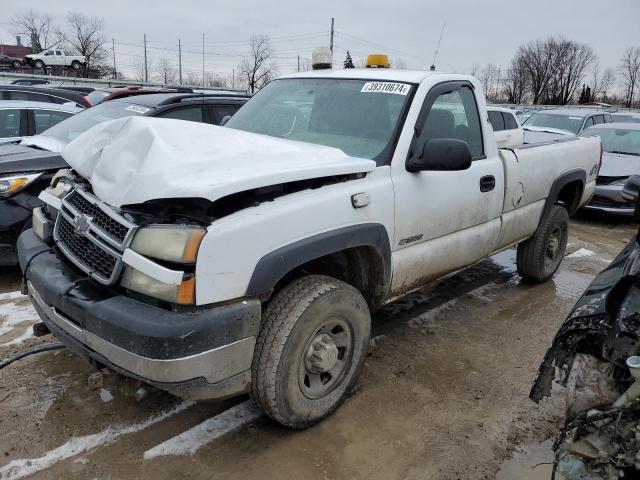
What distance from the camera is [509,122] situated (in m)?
9.38

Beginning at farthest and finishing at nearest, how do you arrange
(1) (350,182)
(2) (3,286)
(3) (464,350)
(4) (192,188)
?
(2) (3,286), (3) (464,350), (1) (350,182), (4) (192,188)

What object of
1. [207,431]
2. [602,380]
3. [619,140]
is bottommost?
[207,431]

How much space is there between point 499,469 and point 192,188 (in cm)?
208

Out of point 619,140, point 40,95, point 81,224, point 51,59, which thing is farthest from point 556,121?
point 51,59

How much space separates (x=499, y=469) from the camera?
2.65 metres

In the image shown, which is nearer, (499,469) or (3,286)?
(499,469)

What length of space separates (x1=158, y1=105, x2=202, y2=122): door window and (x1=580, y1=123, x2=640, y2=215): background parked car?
6170 mm

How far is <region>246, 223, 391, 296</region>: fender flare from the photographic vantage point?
91.5 inches

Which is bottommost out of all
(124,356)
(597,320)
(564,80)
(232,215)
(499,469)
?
(499,469)

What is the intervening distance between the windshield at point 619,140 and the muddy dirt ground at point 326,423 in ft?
23.9

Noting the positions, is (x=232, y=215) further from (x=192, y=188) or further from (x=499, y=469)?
(x=499, y=469)

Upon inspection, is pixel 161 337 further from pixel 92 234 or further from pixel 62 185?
pixel 62 185

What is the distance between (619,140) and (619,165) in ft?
4.16

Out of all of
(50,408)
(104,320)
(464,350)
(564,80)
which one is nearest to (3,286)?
(50,408)
